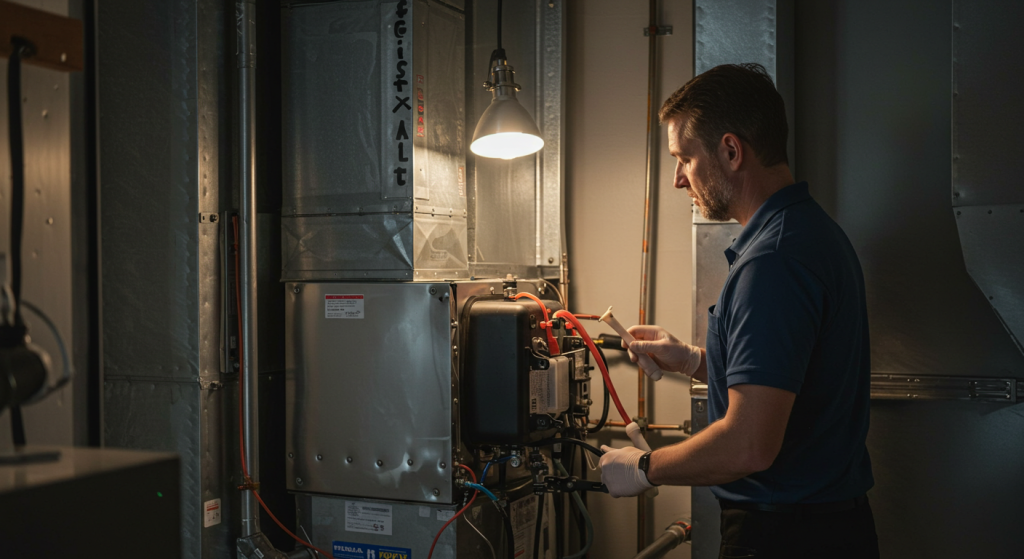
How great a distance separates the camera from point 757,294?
4.91ft

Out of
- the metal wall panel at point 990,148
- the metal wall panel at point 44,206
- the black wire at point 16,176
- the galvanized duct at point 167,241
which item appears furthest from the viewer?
the galvanized duct at point 167,241

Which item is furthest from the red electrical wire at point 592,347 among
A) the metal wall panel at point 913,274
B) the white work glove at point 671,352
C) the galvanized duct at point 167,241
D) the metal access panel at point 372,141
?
the galvanized duct at point 167,241

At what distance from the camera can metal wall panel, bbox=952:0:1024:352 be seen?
6.84 ft

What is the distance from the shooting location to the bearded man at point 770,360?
4.83 feet

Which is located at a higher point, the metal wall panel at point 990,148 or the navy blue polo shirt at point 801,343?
the metal wall panel at point 990,148

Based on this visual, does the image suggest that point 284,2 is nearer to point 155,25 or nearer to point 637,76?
point 155,25

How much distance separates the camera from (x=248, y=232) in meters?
2.25

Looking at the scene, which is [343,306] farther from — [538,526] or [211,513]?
[538,526]

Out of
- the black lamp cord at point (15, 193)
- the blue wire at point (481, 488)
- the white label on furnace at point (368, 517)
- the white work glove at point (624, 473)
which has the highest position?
the black lamp cord at point (15, 193)

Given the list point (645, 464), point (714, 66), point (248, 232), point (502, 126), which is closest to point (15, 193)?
point (645, 464)

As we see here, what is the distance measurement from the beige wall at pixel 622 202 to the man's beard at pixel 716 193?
108cm

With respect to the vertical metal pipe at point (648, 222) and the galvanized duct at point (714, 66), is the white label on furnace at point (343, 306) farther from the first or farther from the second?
the vertical metal pipe at point (648, 222)

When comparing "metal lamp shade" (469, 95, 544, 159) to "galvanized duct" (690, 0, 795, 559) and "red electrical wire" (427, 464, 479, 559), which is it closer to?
"galvanized duct" (690, 0, 795, 559)

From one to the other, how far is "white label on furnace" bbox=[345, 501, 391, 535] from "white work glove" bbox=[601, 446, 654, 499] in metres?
0.74
